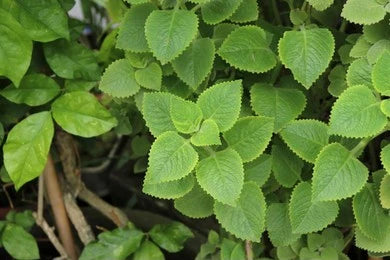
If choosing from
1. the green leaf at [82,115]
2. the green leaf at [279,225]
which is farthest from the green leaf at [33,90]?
the green leaf at [279,225]

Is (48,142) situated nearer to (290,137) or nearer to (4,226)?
(4,226)

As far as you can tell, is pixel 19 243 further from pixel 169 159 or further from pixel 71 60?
pixel 169 159

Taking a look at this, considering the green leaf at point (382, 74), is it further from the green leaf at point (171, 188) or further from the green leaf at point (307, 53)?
the green leaf at point (171, 188)

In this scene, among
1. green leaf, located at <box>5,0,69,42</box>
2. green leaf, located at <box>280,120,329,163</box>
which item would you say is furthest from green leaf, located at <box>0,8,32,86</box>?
green leaf, located at <box>280,120,329,163</box>

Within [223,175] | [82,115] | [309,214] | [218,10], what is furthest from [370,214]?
[82,115]

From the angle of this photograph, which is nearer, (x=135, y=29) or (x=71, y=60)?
(x=135, y=29)

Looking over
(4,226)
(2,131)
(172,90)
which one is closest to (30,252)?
(4,226)
